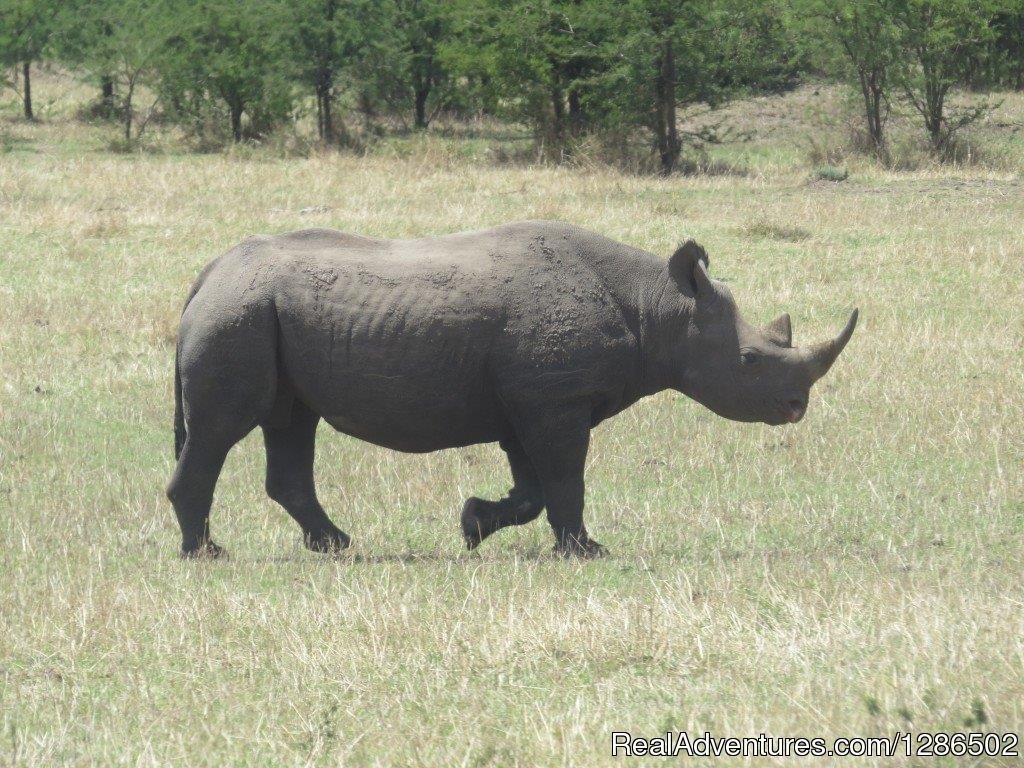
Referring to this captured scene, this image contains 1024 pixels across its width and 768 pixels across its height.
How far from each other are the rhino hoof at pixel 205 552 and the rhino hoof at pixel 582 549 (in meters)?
1.79

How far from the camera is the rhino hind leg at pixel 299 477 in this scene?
827cm

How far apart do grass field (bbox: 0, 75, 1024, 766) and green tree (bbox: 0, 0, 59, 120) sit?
69.0 ft

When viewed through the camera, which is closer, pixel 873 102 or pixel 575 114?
pixel 873 102

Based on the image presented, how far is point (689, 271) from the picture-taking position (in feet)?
26.3

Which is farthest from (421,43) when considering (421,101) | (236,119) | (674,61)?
(674,61)

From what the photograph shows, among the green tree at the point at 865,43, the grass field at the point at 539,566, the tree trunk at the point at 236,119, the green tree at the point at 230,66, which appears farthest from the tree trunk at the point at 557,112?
the grass field at the point at 539,566

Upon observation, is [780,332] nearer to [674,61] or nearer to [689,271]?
[689,271]

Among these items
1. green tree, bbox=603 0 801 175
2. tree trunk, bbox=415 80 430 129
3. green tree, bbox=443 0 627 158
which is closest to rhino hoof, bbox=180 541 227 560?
A: green tree, bbox=603 0 801 175

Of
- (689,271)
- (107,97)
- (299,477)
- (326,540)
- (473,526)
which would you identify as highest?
(107,97)

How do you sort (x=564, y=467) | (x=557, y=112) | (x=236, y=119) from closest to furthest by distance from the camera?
(x=564, y=467), (x=557, y=112), (x=236, y=119)

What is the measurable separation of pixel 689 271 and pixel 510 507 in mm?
1601

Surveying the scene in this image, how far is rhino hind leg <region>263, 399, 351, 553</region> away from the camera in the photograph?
827 centimetres

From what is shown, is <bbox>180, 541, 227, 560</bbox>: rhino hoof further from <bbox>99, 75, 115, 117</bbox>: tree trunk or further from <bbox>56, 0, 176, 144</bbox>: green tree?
<bbox>99, 75, 115, 117</bbox>: tree trunk

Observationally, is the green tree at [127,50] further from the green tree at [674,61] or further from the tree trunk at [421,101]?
the green tree at [674,61]
